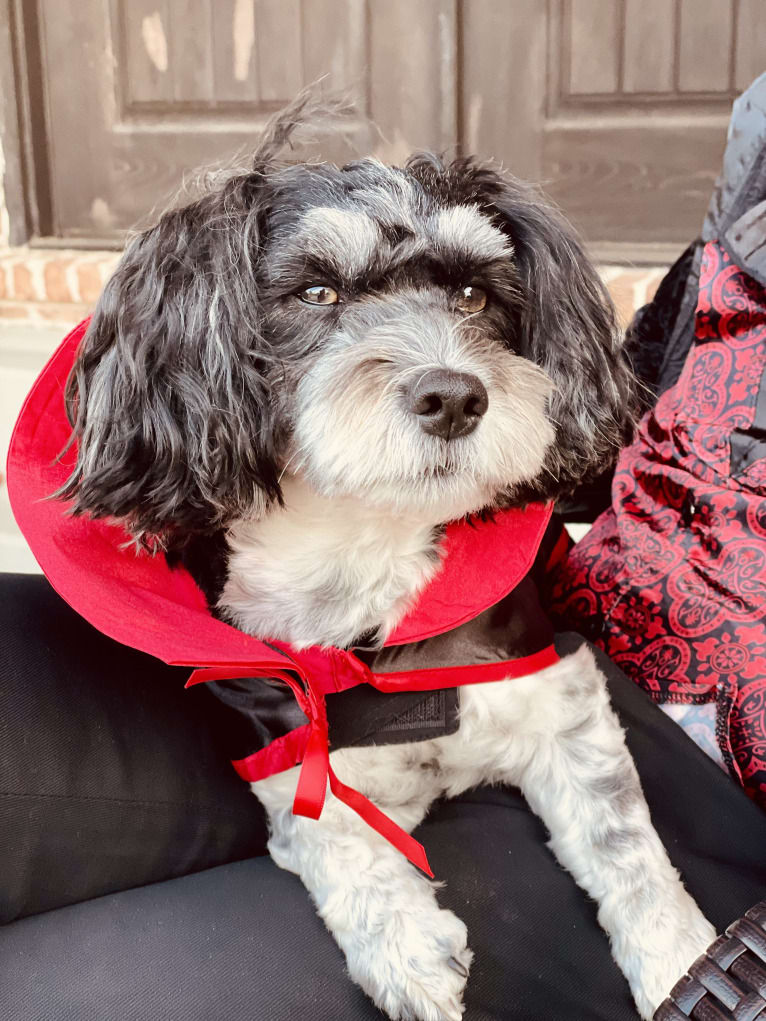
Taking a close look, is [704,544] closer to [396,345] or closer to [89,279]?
[396,345]

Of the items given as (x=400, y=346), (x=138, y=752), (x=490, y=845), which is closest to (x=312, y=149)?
(x=400, y=346)

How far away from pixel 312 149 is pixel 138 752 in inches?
35.2

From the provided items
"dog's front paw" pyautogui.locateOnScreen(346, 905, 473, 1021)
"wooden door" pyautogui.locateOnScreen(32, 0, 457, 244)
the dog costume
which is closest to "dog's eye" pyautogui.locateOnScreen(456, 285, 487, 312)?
the dog costume

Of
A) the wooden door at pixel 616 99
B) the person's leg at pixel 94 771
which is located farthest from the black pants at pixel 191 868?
the wooden door at pixel 616 99

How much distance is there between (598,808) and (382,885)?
0.28 m

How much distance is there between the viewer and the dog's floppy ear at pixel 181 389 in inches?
41.0

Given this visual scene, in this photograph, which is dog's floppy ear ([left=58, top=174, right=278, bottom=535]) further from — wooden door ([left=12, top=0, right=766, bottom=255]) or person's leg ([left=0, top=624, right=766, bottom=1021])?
wooden door ([left=12, top=0, right=766, bottom=255])

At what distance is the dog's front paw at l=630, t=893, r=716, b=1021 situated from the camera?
3.20 feet

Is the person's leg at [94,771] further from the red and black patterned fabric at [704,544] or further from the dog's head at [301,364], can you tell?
the red and black patterned fabric at [704,544]

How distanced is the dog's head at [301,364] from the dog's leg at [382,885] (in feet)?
1.17

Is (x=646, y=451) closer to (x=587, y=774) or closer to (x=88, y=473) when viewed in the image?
(x=587, y=774)

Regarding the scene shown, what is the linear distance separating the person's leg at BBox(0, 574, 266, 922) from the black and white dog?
0.10 metres

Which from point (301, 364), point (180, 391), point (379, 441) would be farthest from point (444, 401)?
point (180, 391)

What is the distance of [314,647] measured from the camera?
1170mm
